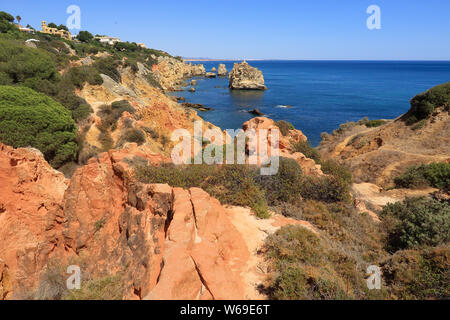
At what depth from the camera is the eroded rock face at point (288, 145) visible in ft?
36.2

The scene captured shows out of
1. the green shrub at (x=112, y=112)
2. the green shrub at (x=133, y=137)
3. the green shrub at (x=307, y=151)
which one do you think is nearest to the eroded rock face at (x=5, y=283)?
the green shrub at (x=133, y=137)

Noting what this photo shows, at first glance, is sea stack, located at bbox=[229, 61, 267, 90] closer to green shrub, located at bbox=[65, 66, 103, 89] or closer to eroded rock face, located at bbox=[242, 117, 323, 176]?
green shrub, located at bbox=[65, 66, 103, 89]

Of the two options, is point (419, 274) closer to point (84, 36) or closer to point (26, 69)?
point (26, 69)

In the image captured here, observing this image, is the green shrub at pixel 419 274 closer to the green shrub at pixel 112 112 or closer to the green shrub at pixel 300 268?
the green shrub at pixel 300 268

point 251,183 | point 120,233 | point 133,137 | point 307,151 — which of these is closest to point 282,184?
point 251,183

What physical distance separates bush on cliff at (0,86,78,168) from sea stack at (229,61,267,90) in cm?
7881

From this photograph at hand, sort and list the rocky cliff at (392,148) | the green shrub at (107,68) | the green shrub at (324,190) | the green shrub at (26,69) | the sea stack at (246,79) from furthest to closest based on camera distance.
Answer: the sea stack at (246,79), the green shrub at (107,68), the rocky cliff at (392,148), the green shrub at (26,69), the green shrub at (324,190)

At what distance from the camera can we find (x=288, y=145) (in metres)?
14.2

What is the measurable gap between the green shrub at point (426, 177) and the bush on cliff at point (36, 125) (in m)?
22.1

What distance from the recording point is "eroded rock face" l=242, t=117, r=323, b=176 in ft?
36.2

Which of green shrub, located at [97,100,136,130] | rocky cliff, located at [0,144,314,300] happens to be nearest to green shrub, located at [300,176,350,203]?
rocky cliff, located at [0,144,314,300]

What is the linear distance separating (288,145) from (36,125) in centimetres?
1438
